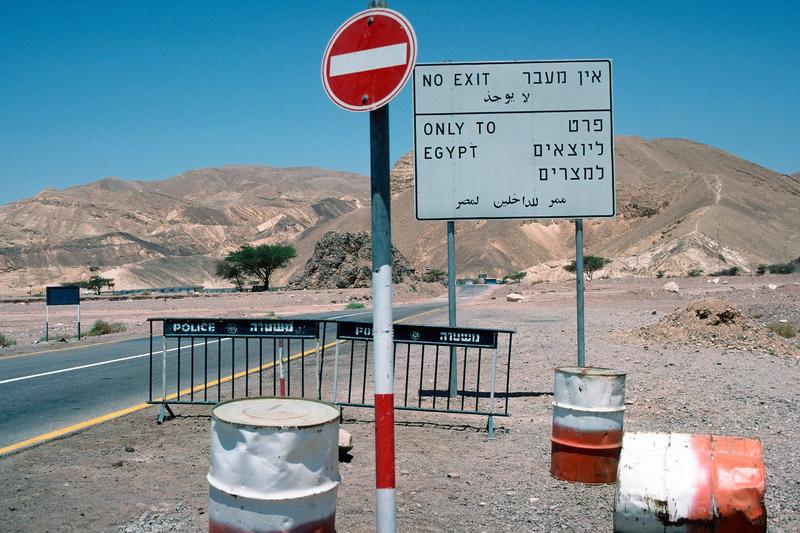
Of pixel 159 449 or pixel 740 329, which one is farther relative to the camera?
pixel 740 329

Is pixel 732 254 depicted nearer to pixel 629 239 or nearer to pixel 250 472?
pixel 629 239

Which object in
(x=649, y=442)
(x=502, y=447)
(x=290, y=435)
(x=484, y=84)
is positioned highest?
(x=484, y=84)

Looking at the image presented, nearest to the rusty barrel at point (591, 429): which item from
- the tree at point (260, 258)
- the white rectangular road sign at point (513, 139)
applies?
the white rectangular road sign at point (513, 139)

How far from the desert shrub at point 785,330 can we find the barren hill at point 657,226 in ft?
197

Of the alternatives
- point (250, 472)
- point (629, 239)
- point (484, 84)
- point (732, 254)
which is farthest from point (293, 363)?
point (629, 239)

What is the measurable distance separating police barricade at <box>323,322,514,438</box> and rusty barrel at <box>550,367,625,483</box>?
1.69 meters

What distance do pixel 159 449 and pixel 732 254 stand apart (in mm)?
83348

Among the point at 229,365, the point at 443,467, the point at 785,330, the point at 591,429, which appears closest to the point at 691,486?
the point at 591,429

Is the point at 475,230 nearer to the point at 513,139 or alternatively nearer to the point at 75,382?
the point at 75,382

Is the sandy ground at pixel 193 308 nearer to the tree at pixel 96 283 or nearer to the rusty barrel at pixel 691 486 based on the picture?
the rusty barrel at pixel 691 486

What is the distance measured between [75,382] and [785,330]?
1594 centimetres

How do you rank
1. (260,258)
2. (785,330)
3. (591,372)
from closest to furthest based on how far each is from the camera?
1. (591,372)
2. (785,330)
3. (260,258)

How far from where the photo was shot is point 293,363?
14117 millimetres

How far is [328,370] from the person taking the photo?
516 inches
